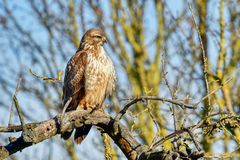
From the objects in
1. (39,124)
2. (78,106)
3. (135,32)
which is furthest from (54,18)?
(39,124)

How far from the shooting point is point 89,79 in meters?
6.50

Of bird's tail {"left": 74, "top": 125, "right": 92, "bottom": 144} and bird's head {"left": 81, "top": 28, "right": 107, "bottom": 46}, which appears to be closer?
bird's tail {"left": 74, "top": 125, "right": 92, "bottom": 144}

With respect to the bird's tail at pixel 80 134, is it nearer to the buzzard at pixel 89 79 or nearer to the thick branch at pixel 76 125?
the buzzard at pixel 89 79

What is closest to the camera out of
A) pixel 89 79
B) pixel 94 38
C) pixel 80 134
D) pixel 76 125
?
pixel 76 125

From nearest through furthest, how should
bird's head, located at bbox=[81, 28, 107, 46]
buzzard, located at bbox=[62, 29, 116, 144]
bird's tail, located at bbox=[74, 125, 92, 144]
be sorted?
1. bird's tail, located at bbox=[74, 125, 92, 144]
2. buzzard, located at bbox=[62, 29, 116, 144]
3. bird's head, located at bbox=[81, 28, 107, 46]

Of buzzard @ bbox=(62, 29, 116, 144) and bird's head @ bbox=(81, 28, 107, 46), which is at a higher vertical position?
bird's head @ bbox=(81, 28, 107, 46)

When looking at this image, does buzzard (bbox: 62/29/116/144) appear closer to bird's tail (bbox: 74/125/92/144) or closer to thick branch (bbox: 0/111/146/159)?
bird's tail (bbox: 74/125/92/144)

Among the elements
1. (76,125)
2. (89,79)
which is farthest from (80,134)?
(76,125)

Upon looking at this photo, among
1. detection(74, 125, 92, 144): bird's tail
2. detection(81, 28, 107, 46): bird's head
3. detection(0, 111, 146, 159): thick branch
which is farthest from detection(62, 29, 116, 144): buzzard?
detection(0, 111, 146, 159): thick branch

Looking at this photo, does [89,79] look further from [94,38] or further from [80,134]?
[80,134]

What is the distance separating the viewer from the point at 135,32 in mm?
13062

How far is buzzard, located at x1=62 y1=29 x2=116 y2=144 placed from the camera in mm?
6492

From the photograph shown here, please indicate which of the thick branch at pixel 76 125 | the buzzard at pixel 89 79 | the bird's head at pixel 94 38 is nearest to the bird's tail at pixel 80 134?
the buzzard at pixel 89 79

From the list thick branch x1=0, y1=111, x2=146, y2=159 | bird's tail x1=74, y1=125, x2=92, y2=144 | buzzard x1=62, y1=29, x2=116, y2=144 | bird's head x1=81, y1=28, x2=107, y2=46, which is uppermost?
bird's head x1=81, y1=28, x2=107, y2=46
